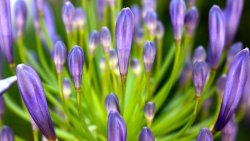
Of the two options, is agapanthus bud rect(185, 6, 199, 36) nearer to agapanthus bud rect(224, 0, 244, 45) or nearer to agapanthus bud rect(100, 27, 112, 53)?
agapanthus bud rect(224, 0, 244, 45)

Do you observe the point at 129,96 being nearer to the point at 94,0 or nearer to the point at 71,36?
the point at 71,36

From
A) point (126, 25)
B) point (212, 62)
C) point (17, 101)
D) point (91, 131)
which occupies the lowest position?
point (17, 101)

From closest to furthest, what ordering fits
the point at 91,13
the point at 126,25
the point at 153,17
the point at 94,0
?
the point at 126,25
the point at 153,17
the point at 91,13
the point at 94,0

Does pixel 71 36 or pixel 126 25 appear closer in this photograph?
pixel 126 25

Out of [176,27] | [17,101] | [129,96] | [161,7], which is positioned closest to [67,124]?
[129,96]

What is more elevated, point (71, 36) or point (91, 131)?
point (71, 36)
